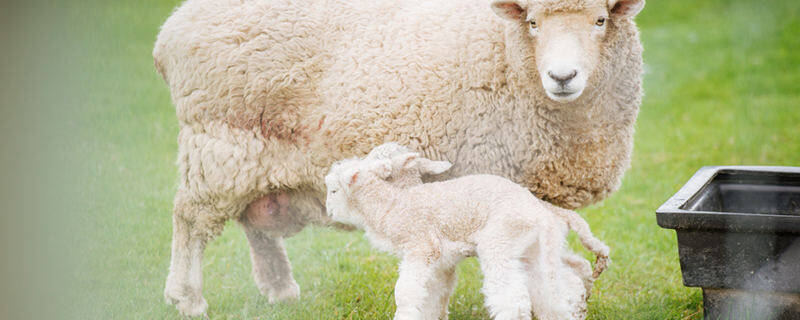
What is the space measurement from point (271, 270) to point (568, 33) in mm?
1986

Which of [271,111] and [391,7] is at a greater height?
[391,7]

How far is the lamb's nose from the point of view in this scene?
2.58 metres

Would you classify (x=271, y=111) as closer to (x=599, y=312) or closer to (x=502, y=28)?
(x=502, y=28)

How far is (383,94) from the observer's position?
3.09m

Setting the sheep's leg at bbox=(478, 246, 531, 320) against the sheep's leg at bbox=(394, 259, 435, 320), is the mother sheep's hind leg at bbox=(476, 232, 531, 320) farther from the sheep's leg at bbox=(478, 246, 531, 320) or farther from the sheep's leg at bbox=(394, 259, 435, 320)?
the sheep's leg at bbox=(394, 259, 435, 320)

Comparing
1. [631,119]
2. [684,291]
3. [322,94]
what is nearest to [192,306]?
[322,94]

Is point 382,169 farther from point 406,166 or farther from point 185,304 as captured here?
point 185,304

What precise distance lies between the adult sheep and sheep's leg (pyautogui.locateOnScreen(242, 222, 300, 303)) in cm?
37

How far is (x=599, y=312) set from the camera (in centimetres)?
364

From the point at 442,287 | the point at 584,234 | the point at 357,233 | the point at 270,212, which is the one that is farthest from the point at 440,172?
the point at 357,233

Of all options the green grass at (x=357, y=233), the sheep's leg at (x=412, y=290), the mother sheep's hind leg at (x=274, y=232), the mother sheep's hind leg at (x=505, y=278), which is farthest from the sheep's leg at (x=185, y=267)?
the mother sheep's hind leg at (x=505, y=278)

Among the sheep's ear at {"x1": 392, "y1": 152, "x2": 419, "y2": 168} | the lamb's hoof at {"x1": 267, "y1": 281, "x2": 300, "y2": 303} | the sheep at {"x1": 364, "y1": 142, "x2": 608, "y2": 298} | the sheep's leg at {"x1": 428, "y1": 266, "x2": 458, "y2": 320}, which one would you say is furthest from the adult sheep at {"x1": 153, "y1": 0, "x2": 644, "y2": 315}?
the lamb's hoof at {"x1": 267, "y1": 281, "x2": 300, "y2": 303}

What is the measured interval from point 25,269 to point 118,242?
1249 millimetres

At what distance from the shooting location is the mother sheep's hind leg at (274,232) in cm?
347
